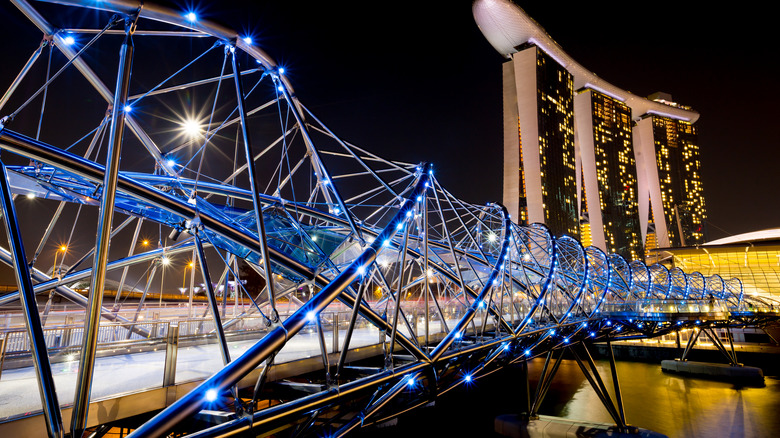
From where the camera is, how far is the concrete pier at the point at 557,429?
80.2 ft

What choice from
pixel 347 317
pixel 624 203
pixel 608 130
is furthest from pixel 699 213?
pixel 347 317

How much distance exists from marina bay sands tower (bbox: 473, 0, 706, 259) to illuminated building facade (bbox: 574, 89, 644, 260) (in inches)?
13.9

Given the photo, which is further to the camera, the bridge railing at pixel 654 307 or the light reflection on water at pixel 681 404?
the bridge railing at pixel 654 307

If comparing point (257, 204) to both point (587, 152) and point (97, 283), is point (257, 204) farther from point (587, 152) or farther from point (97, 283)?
point (587, 152)

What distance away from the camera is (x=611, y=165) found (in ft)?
492

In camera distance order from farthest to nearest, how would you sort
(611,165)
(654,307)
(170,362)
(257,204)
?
(611,165) < (654,307) < (170,362) < (257,204)

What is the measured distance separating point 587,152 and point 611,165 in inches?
924

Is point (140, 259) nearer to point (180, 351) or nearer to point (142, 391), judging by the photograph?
point (180, 351)

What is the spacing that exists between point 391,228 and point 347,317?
9.06 metres

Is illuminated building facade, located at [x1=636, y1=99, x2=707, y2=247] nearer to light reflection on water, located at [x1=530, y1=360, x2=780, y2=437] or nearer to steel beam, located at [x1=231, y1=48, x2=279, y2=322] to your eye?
light reflection on water, located at [x1=530, y1=360, x2=780, y2=437]

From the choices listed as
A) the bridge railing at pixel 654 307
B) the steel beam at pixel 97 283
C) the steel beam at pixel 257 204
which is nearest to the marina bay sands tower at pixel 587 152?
the bridge railing at pixel 654 307

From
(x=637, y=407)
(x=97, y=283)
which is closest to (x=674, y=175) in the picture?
(x=637, y=407)

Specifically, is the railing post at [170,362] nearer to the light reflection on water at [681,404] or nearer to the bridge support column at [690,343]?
the light reflection on water at [681,404]

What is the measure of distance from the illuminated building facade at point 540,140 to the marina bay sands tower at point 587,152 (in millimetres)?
266
